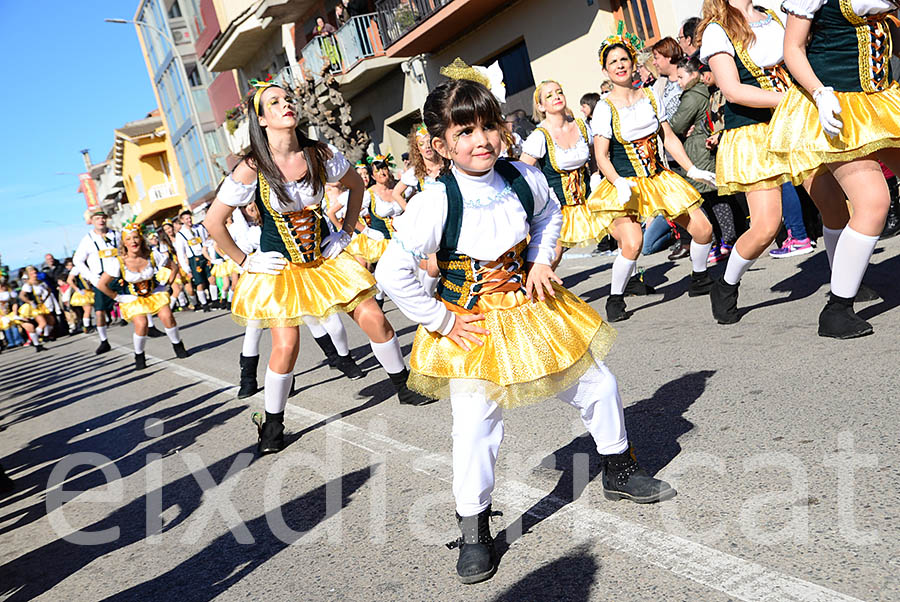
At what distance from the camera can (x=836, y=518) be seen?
114 inches

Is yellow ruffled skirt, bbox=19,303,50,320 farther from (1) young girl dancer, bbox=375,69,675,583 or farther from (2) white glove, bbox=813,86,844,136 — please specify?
(2) white glove, bbox=813,86,844,136

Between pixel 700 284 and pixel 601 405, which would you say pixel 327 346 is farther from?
pixel 601 405

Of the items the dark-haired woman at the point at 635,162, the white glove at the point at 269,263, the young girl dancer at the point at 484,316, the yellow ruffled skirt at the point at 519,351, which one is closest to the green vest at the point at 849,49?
the dark-haired woman at the point at 635,162

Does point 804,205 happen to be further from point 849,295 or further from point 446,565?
point 446,565

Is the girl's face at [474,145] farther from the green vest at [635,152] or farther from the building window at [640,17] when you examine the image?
the building window at [640,17]

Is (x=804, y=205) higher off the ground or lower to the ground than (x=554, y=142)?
lower

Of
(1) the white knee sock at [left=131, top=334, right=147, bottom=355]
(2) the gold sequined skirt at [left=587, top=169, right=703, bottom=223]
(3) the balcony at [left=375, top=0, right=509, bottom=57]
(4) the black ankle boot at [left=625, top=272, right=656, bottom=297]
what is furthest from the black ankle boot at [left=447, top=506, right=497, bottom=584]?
(3) the balcony at [left=375, top=0, right=509, bottom=57]

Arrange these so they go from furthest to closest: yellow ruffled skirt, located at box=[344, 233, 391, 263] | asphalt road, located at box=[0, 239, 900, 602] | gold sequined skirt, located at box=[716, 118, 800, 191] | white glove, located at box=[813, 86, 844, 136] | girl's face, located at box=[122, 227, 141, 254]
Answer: girl's face, located at box=[122, 227, 141, 254], yellow ruffled skirt, located at box=[344, 233, 391, 263], gold sequined skirt, located at box=[716, 118, 800, 191], white glove, located at box=[813, 86, 844, 136], asphalt road, located at box=[0, 239, 900, 602]

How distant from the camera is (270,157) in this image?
17.6 feet

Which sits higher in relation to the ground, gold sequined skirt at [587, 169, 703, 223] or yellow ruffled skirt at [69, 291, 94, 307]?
yellow ruffled skirt at [69, 291, 94, 307]

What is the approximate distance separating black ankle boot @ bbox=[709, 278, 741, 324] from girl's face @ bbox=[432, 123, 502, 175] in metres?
3.42

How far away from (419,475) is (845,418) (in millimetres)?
2006

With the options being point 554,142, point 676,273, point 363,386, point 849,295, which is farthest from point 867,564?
point 676,273

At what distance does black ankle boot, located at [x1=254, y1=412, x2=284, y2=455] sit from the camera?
5.52m
